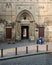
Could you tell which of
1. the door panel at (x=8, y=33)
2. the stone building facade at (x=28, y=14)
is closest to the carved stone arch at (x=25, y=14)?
the stone building facade at (x=28, y=14)

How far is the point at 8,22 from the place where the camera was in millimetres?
30766

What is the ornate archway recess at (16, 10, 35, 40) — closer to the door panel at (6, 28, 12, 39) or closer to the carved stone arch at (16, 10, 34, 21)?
the carved stone arch at (16, 10, 34, 21)

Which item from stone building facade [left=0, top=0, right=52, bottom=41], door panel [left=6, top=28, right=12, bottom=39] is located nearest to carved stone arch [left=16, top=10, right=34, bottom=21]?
stone building facade [left=0, top=0, right=52, bottom=41]

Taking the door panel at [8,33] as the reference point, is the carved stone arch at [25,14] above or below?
above

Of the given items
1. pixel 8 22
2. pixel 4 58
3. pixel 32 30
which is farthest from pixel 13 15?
pixel 4 58

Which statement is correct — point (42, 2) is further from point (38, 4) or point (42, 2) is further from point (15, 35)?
point (15, 35)

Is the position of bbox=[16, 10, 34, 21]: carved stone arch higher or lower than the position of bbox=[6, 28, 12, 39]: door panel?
higher

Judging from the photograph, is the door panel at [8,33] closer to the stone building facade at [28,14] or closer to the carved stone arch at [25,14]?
the stone building facade at [28,14]

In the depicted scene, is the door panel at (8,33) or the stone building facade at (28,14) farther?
the door panel at (8,33)

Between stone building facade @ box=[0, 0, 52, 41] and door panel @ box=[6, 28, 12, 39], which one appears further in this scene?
door panel @ box=[6, 28, 12, 39]

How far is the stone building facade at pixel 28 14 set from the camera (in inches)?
1201

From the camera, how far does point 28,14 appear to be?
102ft

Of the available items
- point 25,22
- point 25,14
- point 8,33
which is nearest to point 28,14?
point 25,14

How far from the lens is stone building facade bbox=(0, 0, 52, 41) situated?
100 ft
